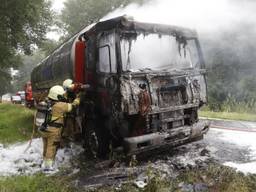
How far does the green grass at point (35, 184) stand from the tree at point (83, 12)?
34.2 metres

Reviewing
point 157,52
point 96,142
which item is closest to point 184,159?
point 96,142

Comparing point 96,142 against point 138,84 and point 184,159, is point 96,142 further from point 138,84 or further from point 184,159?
point 184,159

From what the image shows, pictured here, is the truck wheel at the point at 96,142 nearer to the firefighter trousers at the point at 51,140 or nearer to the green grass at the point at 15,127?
the firefighter trousers at the point at 51,140

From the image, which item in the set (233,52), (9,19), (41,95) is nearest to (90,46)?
(41,95)

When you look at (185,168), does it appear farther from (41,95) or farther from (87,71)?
(41,95)

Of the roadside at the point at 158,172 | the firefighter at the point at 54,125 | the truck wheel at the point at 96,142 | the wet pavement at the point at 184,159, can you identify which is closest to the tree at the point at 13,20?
the roadside at the point at 158,172

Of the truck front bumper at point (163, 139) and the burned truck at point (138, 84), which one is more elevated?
the burned truck at point (138, 84)

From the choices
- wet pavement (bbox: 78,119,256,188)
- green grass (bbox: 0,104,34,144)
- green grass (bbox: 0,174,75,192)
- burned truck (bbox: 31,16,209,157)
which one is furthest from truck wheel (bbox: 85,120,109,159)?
green grass (bbox: 0,104,34,144)

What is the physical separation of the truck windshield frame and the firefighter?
4.56ft

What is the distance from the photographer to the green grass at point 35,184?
5.85 m

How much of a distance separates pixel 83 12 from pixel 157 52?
34.4 m

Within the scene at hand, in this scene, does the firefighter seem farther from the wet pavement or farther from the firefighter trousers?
the wet pavement

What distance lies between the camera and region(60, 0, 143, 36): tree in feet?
131

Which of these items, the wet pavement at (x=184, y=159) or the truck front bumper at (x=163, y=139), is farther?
the truck front bumper at (x=163, y=139)
